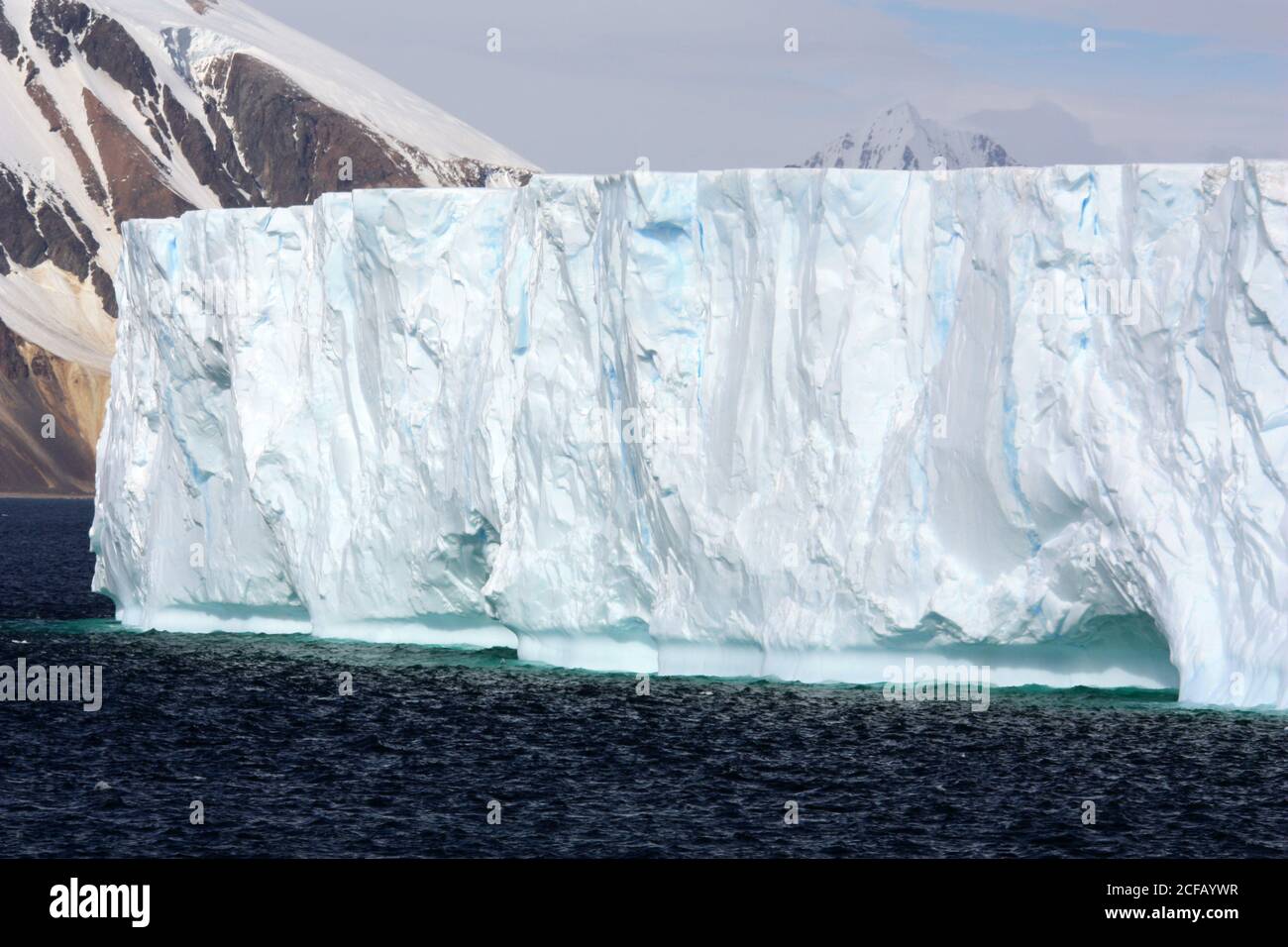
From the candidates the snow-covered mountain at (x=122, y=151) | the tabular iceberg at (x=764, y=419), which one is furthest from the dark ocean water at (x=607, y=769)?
the snow-covered mountain at (x=122, y=151)

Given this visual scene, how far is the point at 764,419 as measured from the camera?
29188 mm

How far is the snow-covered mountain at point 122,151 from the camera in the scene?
387ft

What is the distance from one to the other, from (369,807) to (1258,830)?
9.46 m

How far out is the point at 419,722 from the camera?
88.2ft

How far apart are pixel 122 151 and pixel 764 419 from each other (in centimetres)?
11516

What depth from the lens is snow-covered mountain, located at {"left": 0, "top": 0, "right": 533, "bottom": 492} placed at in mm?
118062

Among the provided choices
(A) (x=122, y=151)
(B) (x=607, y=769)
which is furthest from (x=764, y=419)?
(A) (x=122, y=151)

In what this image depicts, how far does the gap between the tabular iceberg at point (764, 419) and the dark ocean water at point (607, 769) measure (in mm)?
1331

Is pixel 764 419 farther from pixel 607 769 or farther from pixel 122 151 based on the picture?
pixel 122 151
